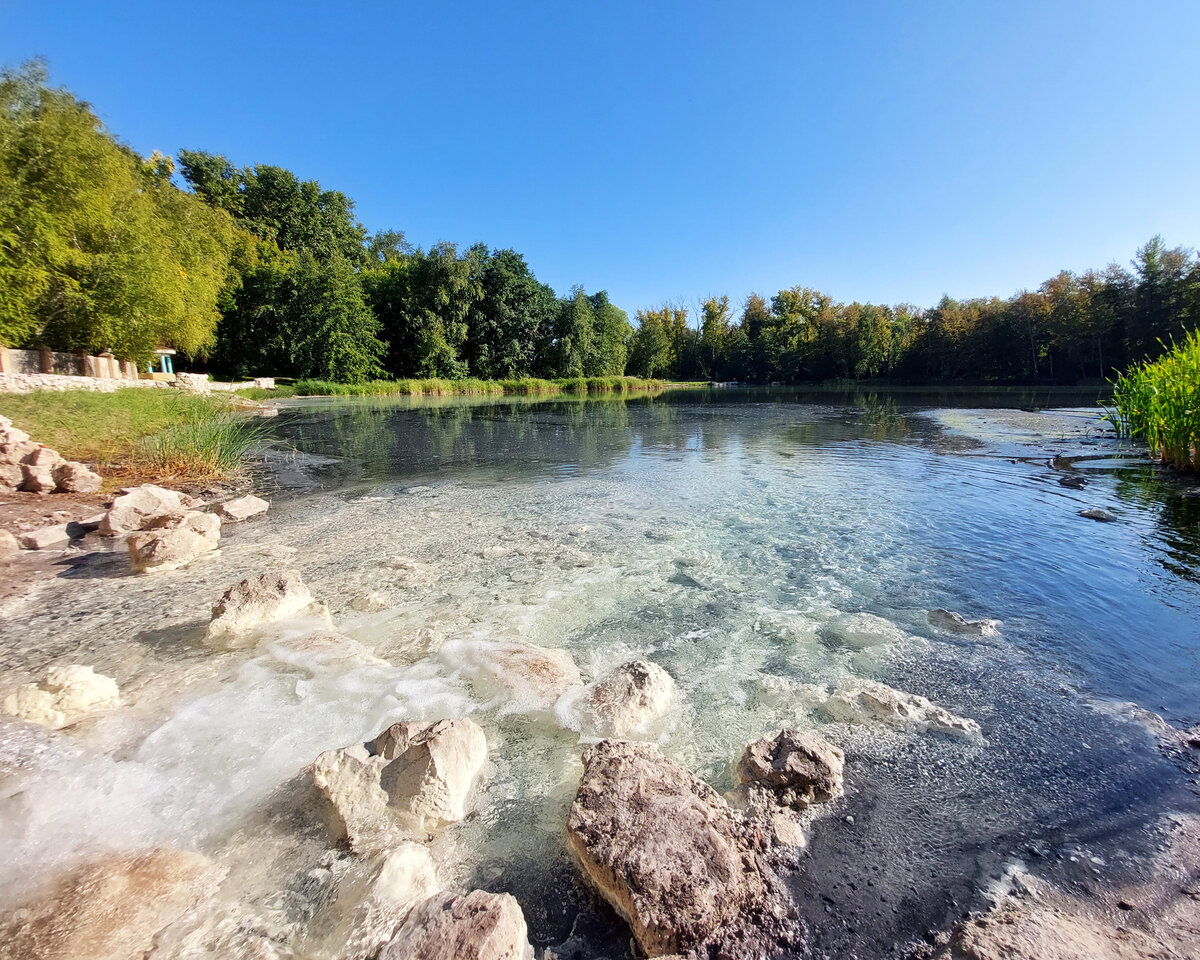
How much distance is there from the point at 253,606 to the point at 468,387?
146 feet

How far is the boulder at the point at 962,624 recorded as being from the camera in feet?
13.0

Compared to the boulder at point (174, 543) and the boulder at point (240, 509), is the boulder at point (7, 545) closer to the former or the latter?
the boulder at point (174, 543)

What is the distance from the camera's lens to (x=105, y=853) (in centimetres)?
209

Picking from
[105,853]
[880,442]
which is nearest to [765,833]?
[105,853]

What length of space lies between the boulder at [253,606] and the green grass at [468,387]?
32561 millimetres

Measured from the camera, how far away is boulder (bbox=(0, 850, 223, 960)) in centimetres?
165

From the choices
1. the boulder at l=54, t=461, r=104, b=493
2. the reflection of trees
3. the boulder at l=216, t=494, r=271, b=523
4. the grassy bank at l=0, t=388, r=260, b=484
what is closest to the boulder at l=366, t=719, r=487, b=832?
the boulder at l=216, t=494, r=271, b=523

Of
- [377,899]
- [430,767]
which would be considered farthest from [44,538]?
[377,899]

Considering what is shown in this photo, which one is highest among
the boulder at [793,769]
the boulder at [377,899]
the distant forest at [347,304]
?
the distant forest at [347,304]

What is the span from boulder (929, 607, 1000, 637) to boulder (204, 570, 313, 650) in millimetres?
5085

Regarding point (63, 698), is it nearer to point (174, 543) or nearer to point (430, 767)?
point (430, 767)

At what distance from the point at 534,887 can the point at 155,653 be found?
11.1 ft

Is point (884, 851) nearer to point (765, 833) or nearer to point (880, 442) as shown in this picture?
point (765, 833)

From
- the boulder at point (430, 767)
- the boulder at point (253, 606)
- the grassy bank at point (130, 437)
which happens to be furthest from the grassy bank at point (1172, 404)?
the grassy bank at point (130, 437)
